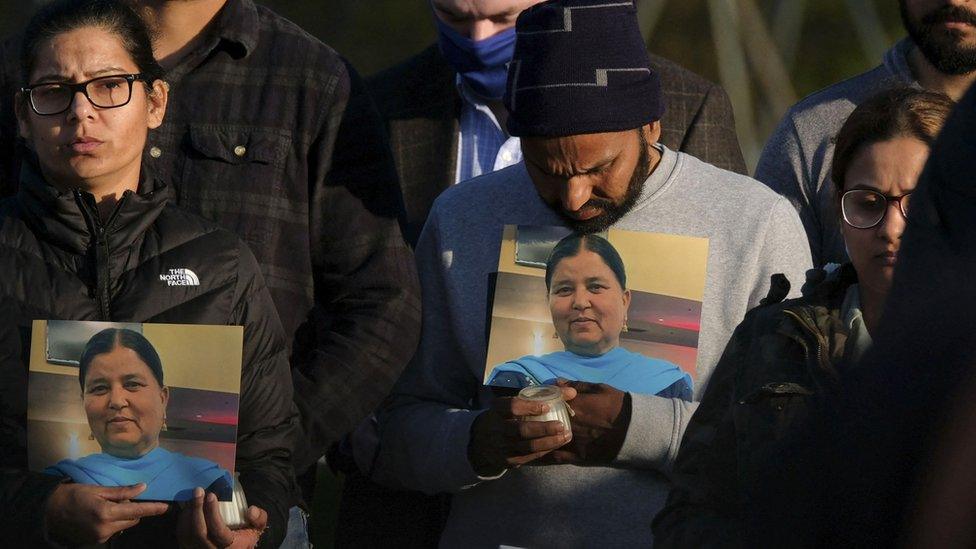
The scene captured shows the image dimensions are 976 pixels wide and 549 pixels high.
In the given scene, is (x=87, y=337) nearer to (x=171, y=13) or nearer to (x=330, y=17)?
(x=171, y=13)

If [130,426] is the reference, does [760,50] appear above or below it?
above

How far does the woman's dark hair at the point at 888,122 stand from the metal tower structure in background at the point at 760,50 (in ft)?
15.3

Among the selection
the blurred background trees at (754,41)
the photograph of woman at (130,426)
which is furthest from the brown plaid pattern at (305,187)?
the blurred background trees at (754,41)

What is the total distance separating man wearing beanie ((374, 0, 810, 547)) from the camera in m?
2.78

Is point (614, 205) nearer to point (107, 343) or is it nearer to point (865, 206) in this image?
point (865, 206)

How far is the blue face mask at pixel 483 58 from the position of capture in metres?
3.61

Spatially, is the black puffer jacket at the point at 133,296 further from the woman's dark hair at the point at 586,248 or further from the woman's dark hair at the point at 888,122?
the woman's dark hair at the point at 888,122

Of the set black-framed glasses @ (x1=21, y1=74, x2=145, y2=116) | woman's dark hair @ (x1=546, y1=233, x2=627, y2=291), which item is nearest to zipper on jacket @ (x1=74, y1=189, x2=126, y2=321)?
black-framed glasses @ (x1=21, y1=74, x2=145, y2=116)

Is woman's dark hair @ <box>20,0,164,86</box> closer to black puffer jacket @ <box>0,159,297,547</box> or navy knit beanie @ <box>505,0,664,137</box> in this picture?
black puffer jacket @ <box>0,159,297,547</box>

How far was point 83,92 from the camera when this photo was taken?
2703 millimetres

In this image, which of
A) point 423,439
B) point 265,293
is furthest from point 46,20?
point 423,439

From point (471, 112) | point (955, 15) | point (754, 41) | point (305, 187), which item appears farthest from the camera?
point (754, 41)

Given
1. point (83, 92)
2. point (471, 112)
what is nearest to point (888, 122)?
point (471, 112)

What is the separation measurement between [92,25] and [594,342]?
113 centimetres
